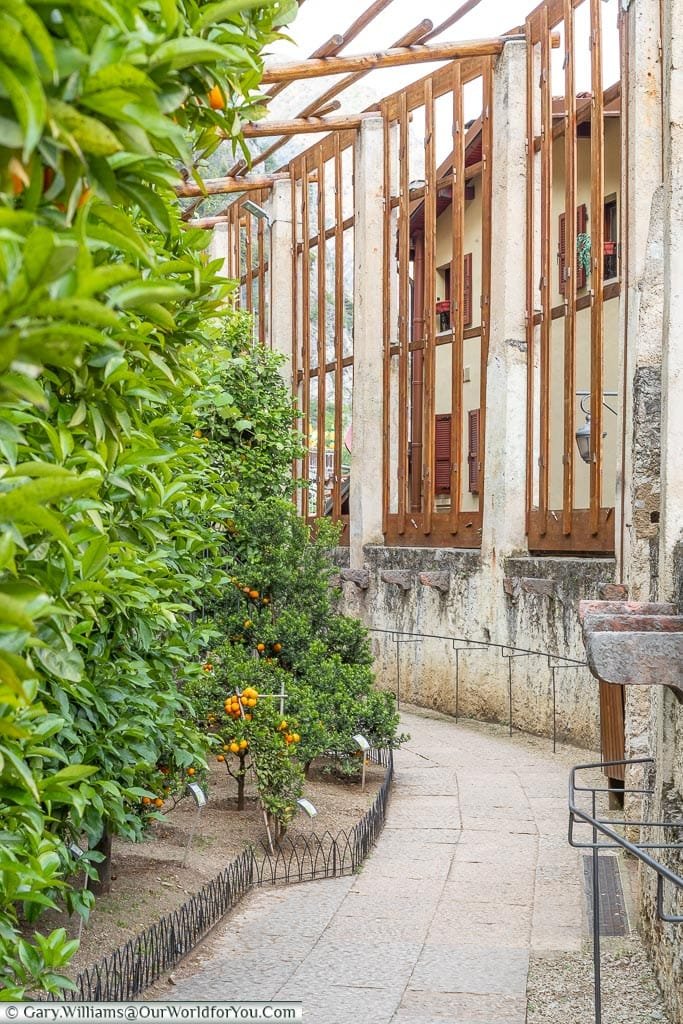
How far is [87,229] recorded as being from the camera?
1637 millimetres

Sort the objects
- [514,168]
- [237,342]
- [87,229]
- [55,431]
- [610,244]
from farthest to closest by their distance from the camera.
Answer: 1. [610,244]
2. [514,168]
3. [237,342]
4. [55,431]
5. [87,229]

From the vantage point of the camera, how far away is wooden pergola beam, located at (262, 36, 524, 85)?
14617mm

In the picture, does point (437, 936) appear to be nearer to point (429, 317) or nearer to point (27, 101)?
point (27, 101)

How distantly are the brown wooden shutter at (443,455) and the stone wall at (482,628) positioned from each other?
378cm

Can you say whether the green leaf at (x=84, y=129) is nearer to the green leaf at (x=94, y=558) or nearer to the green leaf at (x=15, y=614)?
the green leaf at (x=15, y=614)

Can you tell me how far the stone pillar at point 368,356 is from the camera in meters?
20.9

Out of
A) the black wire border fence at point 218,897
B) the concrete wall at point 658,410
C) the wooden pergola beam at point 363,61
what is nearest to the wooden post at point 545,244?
the wooden pergola beam at point 363,61

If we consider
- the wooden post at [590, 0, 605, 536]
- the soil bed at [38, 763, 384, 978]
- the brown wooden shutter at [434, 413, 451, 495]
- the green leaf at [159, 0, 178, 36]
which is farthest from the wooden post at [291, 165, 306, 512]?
the green leaf at [159, 0, 178, 36]

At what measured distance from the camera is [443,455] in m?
24.4

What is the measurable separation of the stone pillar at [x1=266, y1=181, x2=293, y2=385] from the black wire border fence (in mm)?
14154

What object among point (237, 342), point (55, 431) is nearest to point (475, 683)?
point (237, 342)

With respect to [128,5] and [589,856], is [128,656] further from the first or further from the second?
[589,856]

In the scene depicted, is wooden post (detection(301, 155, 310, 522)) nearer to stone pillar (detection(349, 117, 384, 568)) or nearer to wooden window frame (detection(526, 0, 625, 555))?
stone pillar (detection(349, 117, 384, 568))

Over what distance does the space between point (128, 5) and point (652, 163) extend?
9370mm
